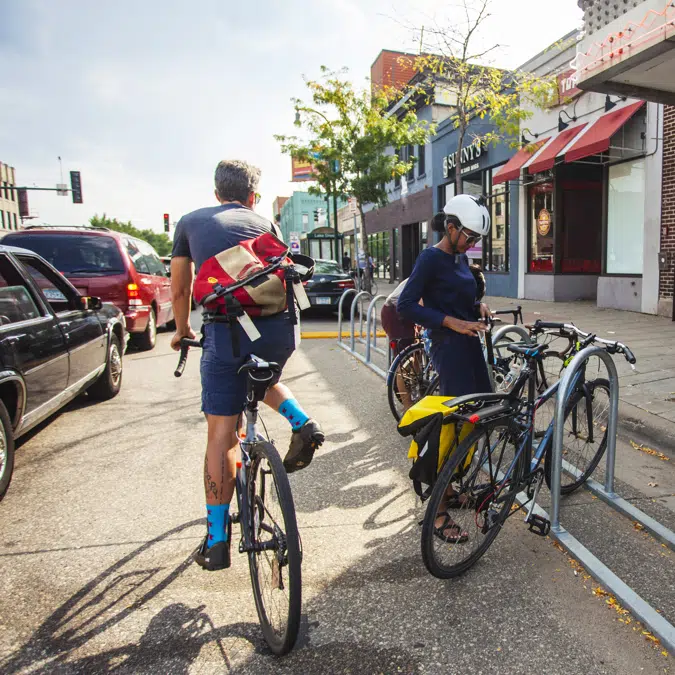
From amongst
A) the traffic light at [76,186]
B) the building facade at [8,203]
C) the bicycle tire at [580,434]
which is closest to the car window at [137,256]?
the bicycle tire at [580,434]

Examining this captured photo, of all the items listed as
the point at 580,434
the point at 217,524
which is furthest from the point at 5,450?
the point at 580,434

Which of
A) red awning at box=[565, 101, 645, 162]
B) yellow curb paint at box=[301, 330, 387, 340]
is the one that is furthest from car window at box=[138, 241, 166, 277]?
red awning at box=[565, 101, 645, 162]

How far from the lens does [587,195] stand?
1533 cm

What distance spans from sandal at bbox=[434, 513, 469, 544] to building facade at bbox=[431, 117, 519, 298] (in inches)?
587

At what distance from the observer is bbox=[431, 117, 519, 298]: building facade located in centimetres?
1750

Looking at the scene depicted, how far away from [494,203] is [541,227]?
2.93 meters

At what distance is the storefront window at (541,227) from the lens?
15722mm

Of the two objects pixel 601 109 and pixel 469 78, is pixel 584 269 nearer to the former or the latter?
pixel 601 109

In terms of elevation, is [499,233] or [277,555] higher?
[499,233]

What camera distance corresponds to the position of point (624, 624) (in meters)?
2.38

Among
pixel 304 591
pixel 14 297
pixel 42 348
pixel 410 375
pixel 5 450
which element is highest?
pixel 14 297

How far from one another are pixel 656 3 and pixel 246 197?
6719mm

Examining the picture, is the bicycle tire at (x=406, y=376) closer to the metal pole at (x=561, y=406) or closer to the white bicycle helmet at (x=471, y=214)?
the metal pole at (x=561, y=406)

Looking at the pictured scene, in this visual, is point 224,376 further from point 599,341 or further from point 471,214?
point 599,341
